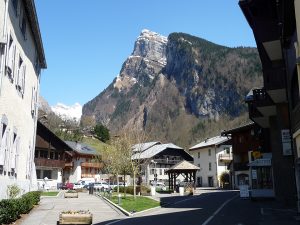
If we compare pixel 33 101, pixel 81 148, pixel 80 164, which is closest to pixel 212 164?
pixel 80 164

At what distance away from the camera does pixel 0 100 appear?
16.1 m

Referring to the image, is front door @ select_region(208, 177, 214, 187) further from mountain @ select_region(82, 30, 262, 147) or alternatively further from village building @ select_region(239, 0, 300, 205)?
mountain @ select_region(82, 30, 262, 147)

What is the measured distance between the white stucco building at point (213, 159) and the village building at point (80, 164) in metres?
21.2

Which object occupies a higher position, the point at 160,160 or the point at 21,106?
the point at 21,106

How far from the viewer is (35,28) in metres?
24.6

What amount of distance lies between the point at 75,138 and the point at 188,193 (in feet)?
194

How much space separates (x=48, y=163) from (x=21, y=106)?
4246 centimetres

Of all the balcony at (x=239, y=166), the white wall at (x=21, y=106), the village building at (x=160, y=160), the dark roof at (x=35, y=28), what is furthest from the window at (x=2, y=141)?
the village building at (x=160, y=160)

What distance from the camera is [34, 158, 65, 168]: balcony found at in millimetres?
60531

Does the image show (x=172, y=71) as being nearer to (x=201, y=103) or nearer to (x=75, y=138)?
(x=201, y=103)

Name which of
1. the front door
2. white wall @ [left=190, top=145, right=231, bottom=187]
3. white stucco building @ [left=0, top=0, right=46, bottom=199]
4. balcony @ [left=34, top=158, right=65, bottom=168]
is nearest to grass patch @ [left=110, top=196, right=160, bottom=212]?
white stucco building @ [left=0, top=0, right=46, bottom=199]

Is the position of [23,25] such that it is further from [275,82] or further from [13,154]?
[275,82]

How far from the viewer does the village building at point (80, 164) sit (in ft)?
266

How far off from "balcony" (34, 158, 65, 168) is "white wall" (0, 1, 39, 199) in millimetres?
33084
